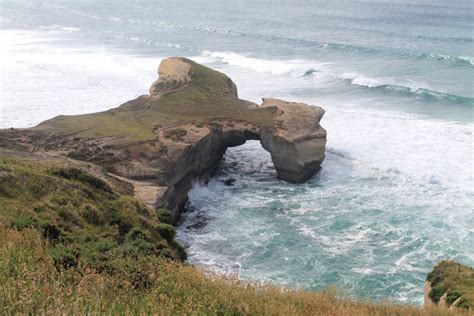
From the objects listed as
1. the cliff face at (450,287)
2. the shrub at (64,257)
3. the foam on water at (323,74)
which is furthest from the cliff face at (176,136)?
the foam on water at (323,74)

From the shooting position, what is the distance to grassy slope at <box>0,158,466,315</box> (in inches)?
352

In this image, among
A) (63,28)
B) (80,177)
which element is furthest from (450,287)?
(63,28)

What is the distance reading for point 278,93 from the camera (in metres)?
50.5

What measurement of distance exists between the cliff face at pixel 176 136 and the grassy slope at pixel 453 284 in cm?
1121

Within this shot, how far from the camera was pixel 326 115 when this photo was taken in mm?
42688

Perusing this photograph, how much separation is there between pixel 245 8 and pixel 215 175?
→ 88.5 meters

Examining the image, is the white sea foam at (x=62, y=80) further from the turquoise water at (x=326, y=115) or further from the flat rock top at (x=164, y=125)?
the flat rock top at (x=164, y=125)

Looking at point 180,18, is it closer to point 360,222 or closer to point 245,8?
point 245,8

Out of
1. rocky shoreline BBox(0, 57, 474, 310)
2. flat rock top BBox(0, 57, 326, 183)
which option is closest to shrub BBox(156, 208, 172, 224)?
rocky shoreline BBox(0, 57, 474, 310)

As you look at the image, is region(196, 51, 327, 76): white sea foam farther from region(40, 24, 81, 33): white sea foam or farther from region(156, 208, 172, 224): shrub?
region(156, 208, 172, 224): shrub

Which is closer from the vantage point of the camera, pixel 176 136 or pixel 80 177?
pixel 80 177

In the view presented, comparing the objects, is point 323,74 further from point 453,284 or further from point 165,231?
point 453,284

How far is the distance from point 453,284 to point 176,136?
1609 centimetres

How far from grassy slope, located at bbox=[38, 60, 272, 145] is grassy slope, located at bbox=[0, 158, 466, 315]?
334 inches
